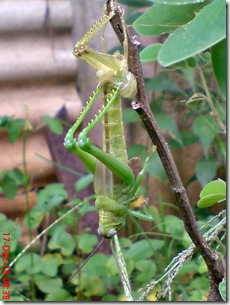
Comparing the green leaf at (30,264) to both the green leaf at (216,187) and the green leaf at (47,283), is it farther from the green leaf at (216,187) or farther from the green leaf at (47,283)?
the green leaf at (216,187)

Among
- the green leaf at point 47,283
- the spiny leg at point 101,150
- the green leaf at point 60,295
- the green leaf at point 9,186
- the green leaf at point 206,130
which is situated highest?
the spiny leg at point 101,150

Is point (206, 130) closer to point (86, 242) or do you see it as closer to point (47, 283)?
point (86, 242)

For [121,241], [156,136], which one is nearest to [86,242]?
[121,241]

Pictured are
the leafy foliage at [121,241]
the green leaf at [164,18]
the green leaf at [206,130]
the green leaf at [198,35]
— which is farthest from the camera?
the green leaf at [206,130]

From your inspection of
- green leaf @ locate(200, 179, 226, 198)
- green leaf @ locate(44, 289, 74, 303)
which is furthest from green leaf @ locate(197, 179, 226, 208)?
green leaf @ locate(44, 289, 74, 303)

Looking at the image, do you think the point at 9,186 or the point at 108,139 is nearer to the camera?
the point at 108,139

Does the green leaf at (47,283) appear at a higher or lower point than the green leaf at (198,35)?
lower

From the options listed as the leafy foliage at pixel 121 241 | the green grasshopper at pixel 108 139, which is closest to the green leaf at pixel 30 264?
the leafy foliage at pixel 121 241
